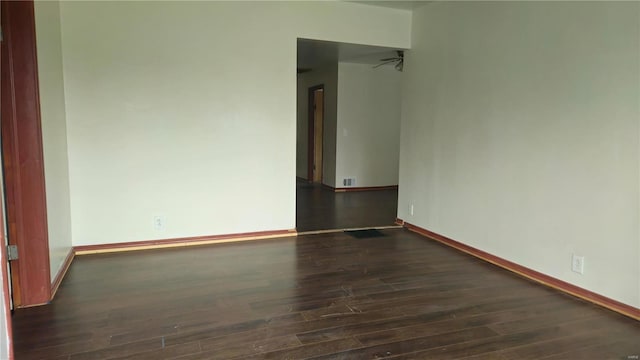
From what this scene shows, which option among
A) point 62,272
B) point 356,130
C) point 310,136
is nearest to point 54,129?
point 62,272

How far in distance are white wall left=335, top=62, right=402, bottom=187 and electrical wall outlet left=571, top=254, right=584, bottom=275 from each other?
192 inches

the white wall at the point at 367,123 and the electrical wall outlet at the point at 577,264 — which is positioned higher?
the white wall at the point at 367,123

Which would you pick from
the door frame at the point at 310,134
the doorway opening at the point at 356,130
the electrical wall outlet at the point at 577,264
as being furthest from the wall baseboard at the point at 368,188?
the electrical wall outlet at the point at 577,264

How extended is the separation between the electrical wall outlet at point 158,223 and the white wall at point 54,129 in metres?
0.73

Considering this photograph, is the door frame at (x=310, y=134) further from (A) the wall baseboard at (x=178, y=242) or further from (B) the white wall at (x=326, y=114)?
(A) the wall baseboard at (x=178, y=242)

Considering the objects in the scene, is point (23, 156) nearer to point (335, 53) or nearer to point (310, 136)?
point (335, 53)

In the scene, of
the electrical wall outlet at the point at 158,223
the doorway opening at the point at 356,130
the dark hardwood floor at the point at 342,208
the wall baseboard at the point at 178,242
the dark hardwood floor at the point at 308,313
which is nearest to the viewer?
the dark hardwood floor at the point at 308,313

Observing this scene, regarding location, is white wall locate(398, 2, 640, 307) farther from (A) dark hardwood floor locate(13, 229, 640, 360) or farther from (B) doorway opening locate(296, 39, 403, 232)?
(B) doorway opening locate(296, 39, 403, 232)

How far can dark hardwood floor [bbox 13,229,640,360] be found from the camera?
7.52ft

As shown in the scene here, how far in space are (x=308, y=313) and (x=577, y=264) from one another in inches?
79.7

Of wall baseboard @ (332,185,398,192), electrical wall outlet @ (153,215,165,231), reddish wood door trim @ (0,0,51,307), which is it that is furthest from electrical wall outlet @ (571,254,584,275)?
wall baseboard @ (332,185,398,192)

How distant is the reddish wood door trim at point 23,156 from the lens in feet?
8.55

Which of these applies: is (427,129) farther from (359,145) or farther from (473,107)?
(359,145)

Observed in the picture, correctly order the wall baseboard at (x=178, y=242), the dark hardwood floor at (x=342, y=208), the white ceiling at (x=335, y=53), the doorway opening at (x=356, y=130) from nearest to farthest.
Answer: the wall baseboard at (x=178, y=242) < the white ceiling at (x=335, y=53) < the dark hardwood floor at (x=342, y=208) < the doorway opening at (x=356, y=130)
